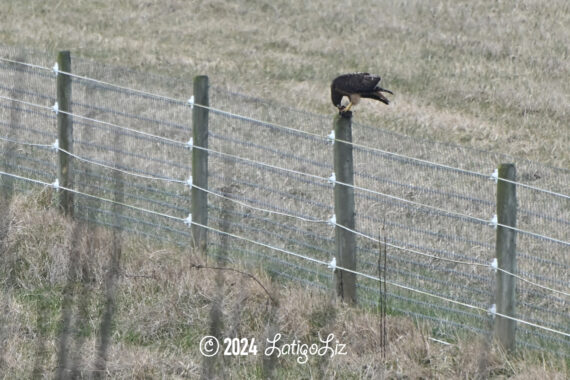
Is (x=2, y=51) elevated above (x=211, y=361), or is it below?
above

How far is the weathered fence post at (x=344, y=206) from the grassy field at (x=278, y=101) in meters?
0.27

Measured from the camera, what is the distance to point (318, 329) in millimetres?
6539

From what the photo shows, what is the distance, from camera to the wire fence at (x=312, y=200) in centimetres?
725

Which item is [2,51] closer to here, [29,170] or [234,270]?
[29,170]

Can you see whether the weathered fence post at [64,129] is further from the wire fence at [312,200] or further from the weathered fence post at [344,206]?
the weathered fence post at [344,206]

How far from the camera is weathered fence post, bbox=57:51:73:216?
8445mm

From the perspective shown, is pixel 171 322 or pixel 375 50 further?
pixel 375 50

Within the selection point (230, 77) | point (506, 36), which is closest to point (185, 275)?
point (230, 77)

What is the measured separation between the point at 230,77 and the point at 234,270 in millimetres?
10045

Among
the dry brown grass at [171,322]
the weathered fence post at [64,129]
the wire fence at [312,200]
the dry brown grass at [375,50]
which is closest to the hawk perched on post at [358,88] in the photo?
the wire fence at [312,200]

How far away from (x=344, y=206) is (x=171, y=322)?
1.39 meters

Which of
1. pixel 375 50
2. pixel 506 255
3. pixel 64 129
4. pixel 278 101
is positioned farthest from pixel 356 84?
pixel 375 50

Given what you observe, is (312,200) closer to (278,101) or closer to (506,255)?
(506,255)

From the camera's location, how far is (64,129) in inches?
337
